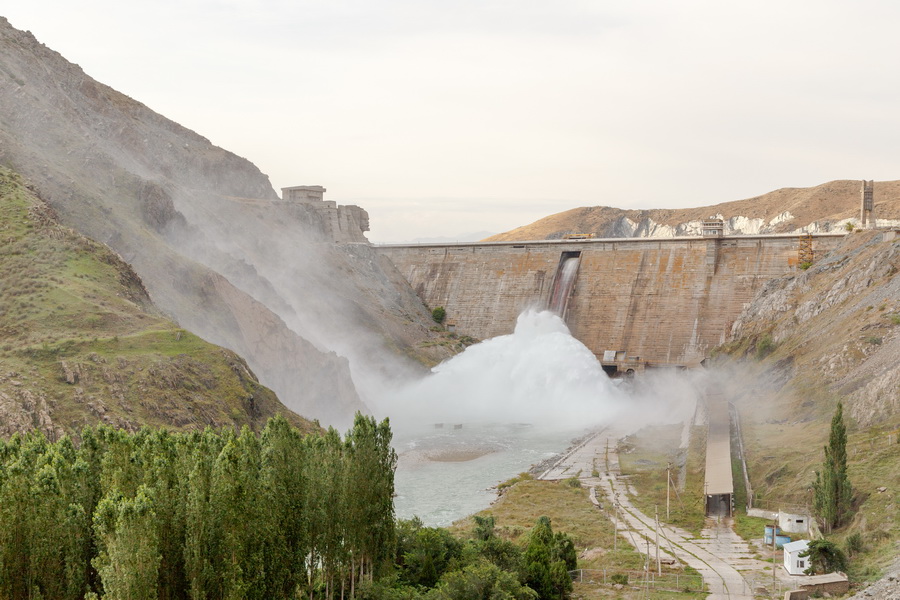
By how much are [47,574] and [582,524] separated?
978 inches

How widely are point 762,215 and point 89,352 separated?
11857cm

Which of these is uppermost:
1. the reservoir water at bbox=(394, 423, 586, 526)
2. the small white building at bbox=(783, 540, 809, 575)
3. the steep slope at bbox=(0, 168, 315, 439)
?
the steep slope at bbox=(0, 168, 315, 439)

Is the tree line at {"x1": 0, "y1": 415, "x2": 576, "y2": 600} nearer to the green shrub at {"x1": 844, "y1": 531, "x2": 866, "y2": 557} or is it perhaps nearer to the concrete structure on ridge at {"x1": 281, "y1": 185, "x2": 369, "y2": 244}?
the green shrub at {"x1": 844, "y1": 531, "x2": 866, "y2": 557}

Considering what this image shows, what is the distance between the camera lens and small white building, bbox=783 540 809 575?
3200cm

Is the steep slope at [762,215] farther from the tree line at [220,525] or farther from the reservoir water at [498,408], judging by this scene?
the tree line at [220,525]

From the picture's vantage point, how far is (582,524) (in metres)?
41.2

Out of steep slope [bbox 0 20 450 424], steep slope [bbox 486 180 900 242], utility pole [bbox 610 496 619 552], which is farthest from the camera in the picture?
steep slope [bbox 486 180 900 242]

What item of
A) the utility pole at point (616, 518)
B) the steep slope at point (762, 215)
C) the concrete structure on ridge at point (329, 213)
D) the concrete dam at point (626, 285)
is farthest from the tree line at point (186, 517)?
the steep slope at point (762, 215)

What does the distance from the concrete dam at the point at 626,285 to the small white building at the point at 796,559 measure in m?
49.3

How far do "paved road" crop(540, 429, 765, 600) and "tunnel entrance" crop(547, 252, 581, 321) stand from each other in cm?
3523

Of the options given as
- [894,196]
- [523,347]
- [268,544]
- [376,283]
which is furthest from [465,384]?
[894,196]

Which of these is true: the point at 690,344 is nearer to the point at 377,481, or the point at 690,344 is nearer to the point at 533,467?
the point at 533,467

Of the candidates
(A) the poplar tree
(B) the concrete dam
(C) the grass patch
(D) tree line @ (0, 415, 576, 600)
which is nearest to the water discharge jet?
(B) the concrete dam

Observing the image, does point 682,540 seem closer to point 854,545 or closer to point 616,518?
point 616,518
